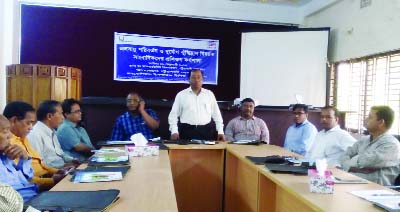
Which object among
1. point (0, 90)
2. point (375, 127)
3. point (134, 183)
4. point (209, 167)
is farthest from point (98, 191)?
point (0, 90)

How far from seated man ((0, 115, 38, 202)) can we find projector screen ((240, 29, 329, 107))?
3731 millimetres

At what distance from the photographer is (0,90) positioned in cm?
430

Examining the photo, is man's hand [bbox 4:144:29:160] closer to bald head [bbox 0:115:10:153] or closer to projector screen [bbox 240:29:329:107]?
bald head [bbox 0:115:10:153]

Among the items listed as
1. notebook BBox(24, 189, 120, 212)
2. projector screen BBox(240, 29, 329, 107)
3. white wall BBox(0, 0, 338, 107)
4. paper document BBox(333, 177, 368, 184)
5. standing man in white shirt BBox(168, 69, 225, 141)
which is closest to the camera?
notebook BBox(24, 189, 120, 212)

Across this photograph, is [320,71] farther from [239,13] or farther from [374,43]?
[239,13]

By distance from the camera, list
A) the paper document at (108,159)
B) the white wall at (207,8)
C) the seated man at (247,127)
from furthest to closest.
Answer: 1. the white wall at (207,8)
2. the seated man at (247,127)
3. the paper document at (108,159)

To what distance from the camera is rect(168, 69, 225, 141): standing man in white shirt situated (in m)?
3.95

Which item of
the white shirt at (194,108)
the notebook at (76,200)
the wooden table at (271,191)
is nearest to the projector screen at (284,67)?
the white shirt at (194,108)

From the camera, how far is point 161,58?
5500 mm

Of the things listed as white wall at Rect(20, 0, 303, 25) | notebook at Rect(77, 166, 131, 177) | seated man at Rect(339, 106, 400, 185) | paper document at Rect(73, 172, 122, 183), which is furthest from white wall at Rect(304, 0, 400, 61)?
paper document at Rect(73, 172, 122, 183)

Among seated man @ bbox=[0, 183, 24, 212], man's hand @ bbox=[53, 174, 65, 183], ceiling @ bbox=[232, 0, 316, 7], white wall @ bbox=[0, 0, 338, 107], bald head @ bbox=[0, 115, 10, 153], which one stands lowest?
man's hand @ bbox=[53, 174, 65, 183]

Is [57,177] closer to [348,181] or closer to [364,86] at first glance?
[348,181]

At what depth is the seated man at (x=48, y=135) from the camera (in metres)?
2.63

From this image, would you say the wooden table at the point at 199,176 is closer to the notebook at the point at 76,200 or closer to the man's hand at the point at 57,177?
the man's hand at the point at 57,177
